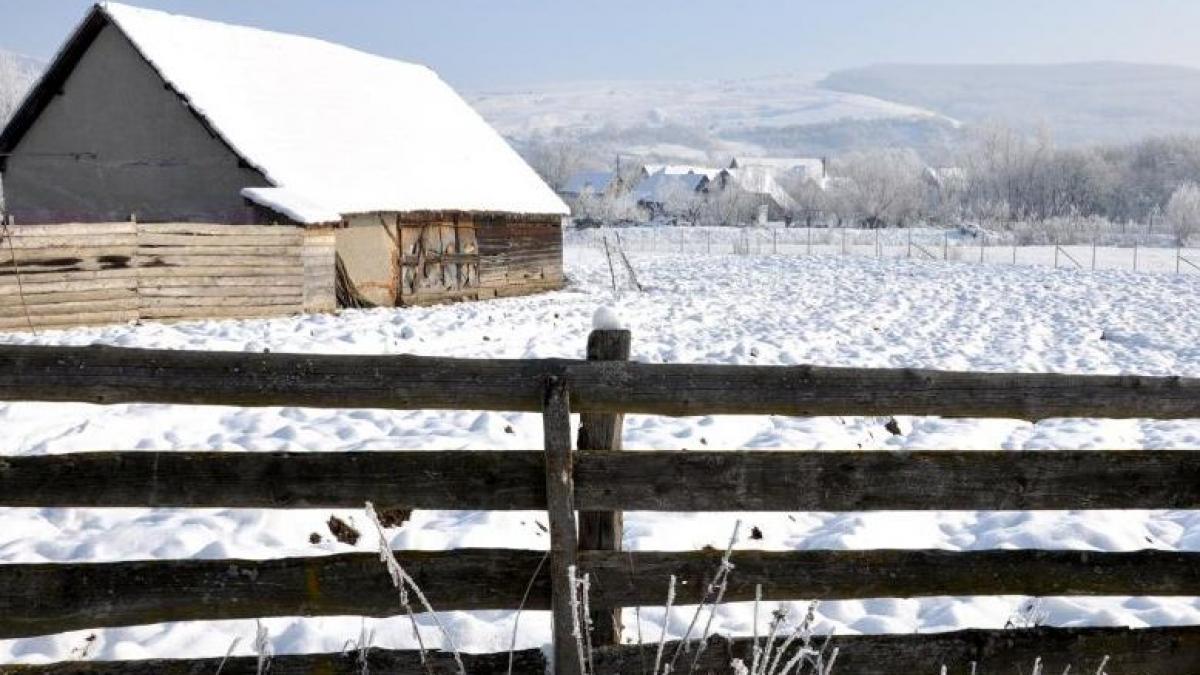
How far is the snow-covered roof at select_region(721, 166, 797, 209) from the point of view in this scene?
9925cm

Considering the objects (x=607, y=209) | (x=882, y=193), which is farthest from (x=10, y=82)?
(x=882, y=193)

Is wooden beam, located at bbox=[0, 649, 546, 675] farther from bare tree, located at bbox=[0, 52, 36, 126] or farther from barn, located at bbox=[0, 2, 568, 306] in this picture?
bare tree, located at bbox=[0, 52, 36, 126]

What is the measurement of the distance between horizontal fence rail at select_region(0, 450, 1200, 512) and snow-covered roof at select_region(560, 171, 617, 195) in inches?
4024

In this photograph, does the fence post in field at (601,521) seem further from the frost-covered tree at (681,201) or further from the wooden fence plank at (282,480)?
the frost-covered tree at (681,201)

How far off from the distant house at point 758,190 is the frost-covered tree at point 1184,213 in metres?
31.7

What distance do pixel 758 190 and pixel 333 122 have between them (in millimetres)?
80355

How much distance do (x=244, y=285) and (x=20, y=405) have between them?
875cm

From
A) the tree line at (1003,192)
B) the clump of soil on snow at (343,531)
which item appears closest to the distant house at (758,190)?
the tree line at (1003,192)

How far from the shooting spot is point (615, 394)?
137 inches

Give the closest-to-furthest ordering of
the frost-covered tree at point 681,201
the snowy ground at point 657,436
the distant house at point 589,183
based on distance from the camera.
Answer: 1. the snowy ground at point 657,436
2. the frost-covered tree at point 681,201
3. the distant house at point 589,183

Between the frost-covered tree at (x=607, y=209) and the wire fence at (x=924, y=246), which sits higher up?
the frost-covered tree at (x=607, y=209)

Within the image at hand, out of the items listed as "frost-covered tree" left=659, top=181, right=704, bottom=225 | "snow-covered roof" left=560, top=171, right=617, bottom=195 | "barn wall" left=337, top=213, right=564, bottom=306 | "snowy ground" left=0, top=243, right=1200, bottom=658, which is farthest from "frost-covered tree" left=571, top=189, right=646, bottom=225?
"snowy ground" left=0, top=243, right=1200, bottom=658

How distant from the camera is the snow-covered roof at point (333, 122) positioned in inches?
761

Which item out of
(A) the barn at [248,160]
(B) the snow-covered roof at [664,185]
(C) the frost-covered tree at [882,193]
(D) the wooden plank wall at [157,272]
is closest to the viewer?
(D) the wooden plank wall at [157,272]
